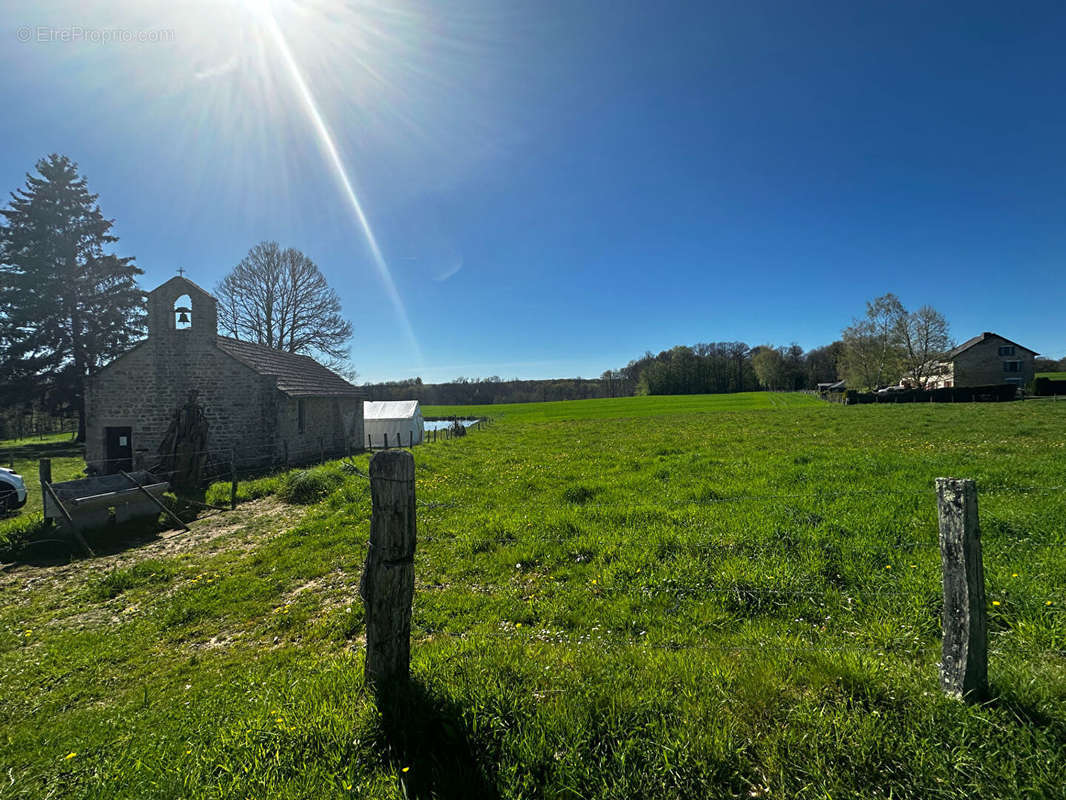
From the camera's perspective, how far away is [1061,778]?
2.16 metres

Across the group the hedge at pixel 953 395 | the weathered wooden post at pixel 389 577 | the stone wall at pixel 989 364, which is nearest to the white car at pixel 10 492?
the weathered wooden post at pixel 389 577

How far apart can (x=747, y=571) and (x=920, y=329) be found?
224ft

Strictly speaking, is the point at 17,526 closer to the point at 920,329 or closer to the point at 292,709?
the point at 292,709

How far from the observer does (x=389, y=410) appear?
1134 inches

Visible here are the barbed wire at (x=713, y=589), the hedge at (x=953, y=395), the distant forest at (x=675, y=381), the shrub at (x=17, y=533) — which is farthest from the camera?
the distant forest at (x=675, y=381)

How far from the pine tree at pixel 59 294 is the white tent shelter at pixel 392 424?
57.9 feet

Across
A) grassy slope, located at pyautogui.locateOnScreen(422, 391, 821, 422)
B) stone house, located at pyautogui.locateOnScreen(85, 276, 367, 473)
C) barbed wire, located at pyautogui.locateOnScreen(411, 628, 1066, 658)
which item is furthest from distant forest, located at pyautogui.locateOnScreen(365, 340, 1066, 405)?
barbed wire, located at pyautogui.locateOnScreen(411, 628, 1066, 658)

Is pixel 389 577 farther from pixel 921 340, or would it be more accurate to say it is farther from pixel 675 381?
pixel 675 381

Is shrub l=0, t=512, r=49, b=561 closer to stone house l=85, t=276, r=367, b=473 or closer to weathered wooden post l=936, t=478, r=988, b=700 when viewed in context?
stone house l=85, t=276, r=367, b=473

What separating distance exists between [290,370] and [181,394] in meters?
5.33

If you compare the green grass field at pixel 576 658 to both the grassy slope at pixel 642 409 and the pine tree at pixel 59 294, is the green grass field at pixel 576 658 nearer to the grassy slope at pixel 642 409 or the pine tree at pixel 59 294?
the pine tree at pixel 59 294

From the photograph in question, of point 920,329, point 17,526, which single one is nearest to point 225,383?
point 17,526

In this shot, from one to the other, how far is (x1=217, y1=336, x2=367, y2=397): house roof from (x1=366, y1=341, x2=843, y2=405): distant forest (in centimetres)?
6224

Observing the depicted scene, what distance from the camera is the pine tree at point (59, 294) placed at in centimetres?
2694
